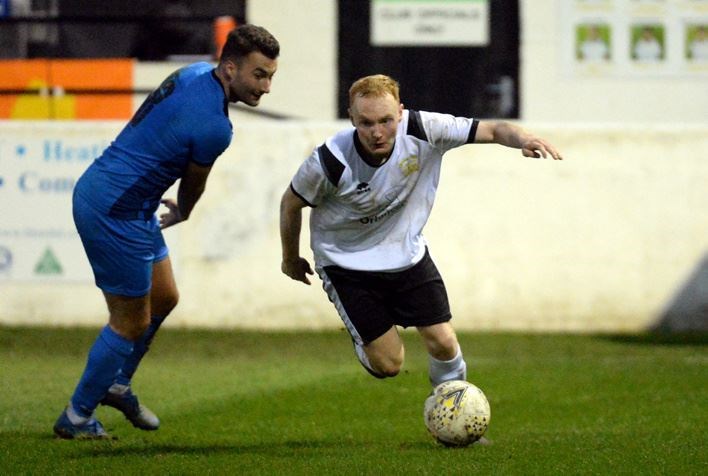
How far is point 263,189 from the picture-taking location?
1395cm

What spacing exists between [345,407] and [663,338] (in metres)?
5.18

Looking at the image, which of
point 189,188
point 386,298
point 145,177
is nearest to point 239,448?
point 386,298

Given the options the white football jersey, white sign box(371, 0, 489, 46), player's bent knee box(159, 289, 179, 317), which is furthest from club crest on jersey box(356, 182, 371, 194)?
A: white sign box(371, 0, 489, 46)

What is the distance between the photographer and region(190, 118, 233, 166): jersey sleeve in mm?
7090

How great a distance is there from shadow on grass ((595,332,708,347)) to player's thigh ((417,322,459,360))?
242 inches

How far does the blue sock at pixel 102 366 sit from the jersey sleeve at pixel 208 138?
1023mm

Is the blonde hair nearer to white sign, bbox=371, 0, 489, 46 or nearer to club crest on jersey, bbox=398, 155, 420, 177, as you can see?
club crest on jersey, bbox=398, 155, 420, 177

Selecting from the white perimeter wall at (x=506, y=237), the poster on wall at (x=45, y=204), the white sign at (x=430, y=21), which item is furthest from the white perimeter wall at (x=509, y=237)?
the white sign at (x=430, y=21)

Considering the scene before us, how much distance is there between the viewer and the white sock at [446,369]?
757cm

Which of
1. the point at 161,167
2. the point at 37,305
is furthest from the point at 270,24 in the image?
the point at 161,167

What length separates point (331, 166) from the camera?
719 centimetres

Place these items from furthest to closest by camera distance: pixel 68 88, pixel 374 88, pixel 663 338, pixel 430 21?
pixel 430 21, pixel 68 88, pixel 663 338, pixel 374 88

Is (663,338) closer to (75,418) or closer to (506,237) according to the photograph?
(506,237)

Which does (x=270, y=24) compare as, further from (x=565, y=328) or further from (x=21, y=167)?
(x=565, y=328)
